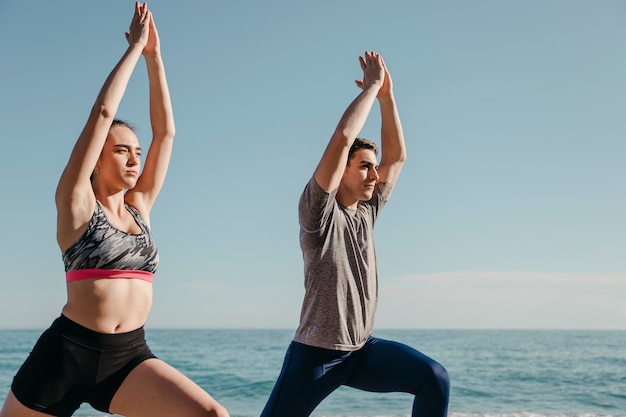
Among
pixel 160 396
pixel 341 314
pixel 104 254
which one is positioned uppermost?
pixel 104 254

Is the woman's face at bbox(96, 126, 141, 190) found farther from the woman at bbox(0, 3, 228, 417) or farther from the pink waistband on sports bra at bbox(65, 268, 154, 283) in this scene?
the pink waistband on sports bra at bbox(65, 268, 154, 283)

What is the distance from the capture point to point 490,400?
18281 millimetres

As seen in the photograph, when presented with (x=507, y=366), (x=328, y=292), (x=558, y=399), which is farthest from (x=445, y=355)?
(x=328, y=292)

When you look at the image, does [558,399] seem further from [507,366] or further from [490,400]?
[507,366]

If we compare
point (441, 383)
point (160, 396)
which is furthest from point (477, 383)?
point (160, 396)

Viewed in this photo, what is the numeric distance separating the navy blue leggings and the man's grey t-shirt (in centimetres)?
8

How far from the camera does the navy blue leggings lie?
13.2 ft

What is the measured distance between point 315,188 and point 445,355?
3276cm

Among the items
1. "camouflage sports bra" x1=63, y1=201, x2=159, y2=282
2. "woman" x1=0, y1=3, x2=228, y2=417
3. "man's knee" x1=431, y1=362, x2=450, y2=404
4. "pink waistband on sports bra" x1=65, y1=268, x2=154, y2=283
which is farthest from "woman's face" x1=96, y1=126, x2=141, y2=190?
"man's knee" x1=431, y1=362, x2=450, y2=404

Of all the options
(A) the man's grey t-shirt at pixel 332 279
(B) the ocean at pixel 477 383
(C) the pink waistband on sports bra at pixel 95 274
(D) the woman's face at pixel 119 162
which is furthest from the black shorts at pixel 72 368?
(B) the ocean at pixel 477 383

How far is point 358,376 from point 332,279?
23.5 inches

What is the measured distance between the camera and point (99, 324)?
3.33 metres

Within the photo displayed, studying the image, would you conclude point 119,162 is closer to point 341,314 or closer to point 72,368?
point 72,368

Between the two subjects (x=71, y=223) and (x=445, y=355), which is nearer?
(x=71, y=223)
